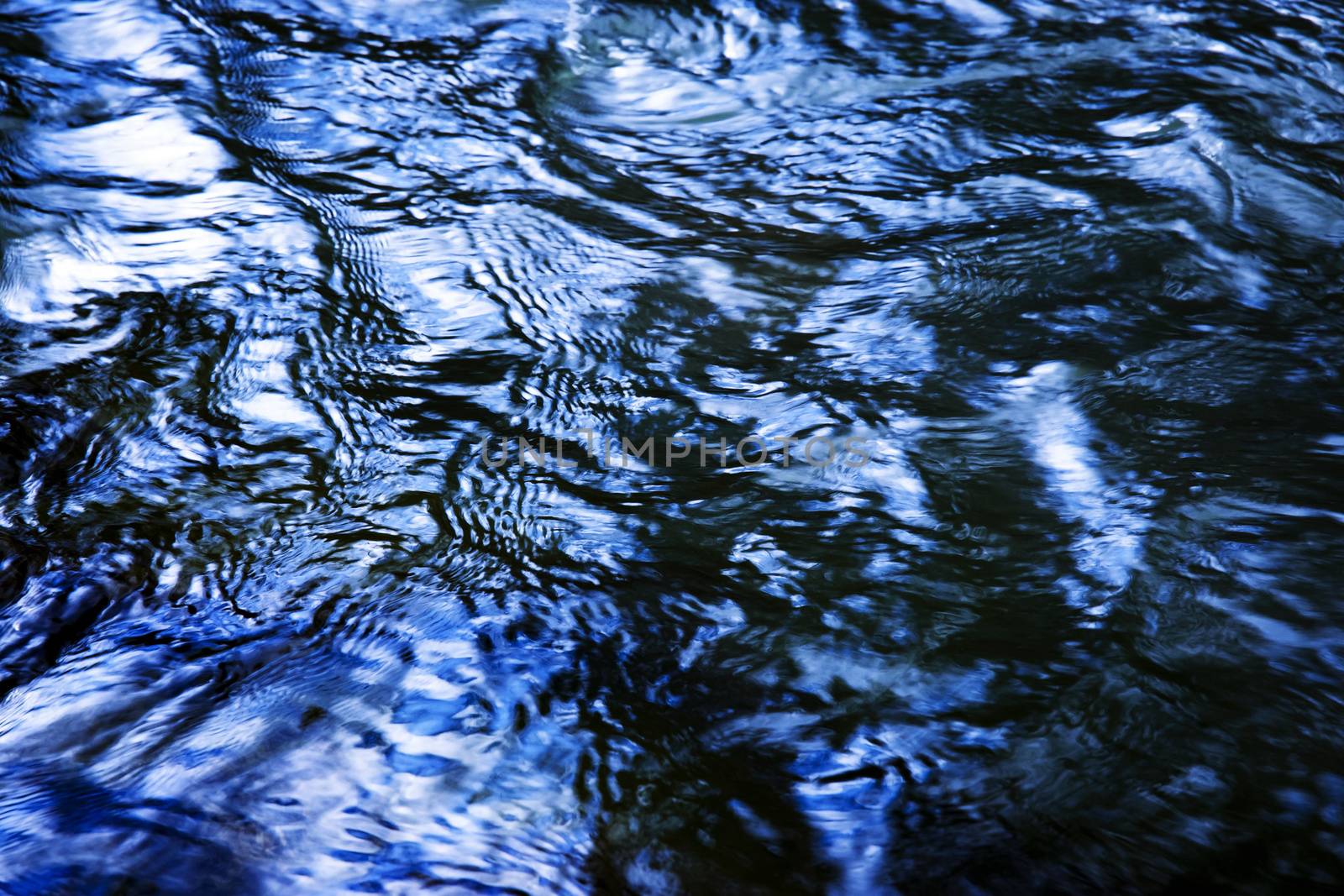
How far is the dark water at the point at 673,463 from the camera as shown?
168cm

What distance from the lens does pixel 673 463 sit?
2398 mm

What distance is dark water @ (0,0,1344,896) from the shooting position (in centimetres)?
168

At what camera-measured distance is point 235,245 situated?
3021mm

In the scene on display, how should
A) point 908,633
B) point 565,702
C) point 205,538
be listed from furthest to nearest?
point 205,538, point 908,633, point 565,702

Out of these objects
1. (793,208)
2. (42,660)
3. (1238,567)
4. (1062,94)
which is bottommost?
(42,660)

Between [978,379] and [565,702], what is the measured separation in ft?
4.55

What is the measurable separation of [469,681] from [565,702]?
19cm

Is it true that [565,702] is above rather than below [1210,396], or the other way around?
below

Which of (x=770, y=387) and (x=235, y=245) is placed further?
(x=235, y=245)

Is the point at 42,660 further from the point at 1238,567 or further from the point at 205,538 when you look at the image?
the point at 1238,567

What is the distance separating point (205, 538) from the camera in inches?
84.8

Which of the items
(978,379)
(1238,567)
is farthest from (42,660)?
(1238,567)

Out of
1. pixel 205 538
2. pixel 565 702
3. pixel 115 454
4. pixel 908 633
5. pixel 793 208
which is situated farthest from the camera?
pixel 793 208

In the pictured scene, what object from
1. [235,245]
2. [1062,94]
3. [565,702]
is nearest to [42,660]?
[565,702]
